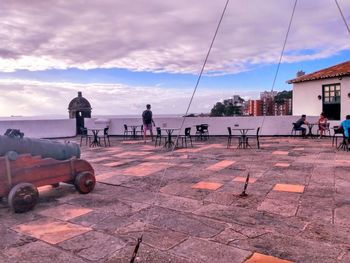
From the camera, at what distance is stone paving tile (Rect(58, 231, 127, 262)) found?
2916mm

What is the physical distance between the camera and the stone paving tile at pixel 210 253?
9.16ft

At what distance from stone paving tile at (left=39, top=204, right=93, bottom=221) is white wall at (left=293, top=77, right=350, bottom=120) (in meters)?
15.2

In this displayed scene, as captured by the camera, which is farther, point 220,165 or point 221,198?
point 220,165

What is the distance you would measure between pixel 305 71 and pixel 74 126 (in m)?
15.8

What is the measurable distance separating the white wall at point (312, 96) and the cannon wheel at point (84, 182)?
14.5 meters

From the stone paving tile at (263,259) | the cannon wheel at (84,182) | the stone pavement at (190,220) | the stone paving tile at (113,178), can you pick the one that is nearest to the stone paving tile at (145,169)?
the stone pavement at (190,220)

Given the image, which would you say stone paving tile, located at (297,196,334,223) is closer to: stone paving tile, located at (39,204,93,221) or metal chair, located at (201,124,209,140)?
stone paving tile, located at (39,204,93,221)

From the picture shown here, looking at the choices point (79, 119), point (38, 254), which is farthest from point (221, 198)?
point (79, 119)

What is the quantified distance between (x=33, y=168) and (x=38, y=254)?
6.26ft

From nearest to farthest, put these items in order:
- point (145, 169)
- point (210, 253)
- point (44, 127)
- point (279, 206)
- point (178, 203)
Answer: point (210, 253) < point (279, 206) < point (178, 203) < point (145, 169) < point (44, 127)

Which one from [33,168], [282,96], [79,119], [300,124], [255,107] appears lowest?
[33,168]

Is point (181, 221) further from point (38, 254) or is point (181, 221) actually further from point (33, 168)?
point (33, 168)

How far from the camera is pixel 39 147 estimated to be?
477 centimetres

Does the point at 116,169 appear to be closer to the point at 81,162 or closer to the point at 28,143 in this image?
the point at 81,162
